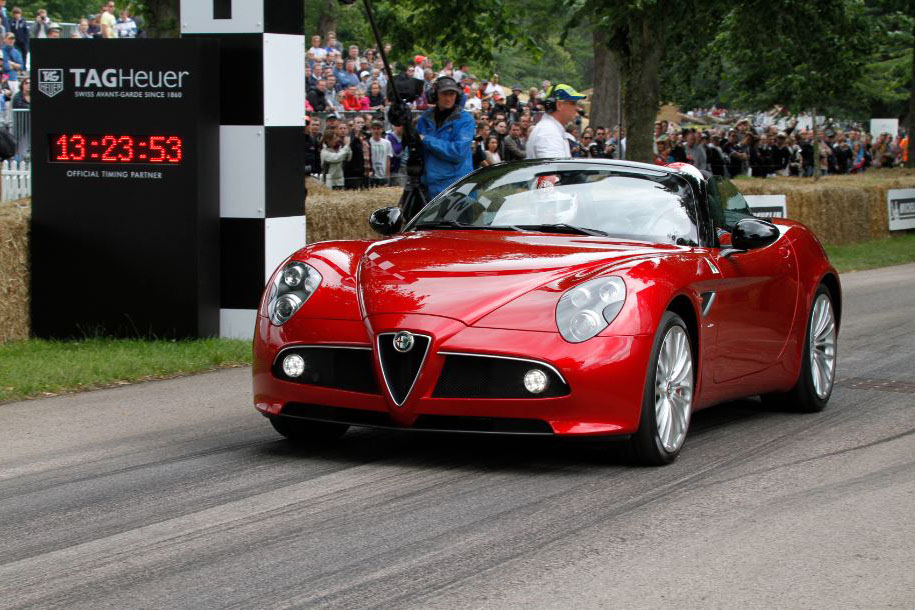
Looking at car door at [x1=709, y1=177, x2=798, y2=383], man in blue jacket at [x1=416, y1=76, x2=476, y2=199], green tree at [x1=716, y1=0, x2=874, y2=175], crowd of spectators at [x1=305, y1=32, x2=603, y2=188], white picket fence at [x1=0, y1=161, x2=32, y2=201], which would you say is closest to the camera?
car door at [x1=709, y1=177, x2=798, y2=383]

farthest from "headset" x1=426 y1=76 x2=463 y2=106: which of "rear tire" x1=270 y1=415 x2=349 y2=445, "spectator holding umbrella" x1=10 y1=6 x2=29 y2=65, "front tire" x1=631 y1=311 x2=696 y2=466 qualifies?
"spectator holding umbrella" x1=10 y1=6 x2=29 y2=65

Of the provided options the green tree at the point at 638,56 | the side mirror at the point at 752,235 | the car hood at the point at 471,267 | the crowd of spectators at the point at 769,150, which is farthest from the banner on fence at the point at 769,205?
the car hood at the point at 471,267

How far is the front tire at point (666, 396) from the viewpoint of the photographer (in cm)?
622

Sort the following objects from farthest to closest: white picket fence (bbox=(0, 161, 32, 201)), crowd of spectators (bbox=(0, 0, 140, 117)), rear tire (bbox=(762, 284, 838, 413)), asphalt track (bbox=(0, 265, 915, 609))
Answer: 1. crowd of spectators (bbox=(0, 0, 140, 117))
2. white picket fence (bbox=(0, 161, 32, 201))
3. rear tire (bbox=(762, 284, 838, 413))
4. asphalt track (bbox=(0, 265, 915, 609))

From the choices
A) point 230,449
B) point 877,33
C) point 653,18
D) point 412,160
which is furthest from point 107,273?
point 877,33

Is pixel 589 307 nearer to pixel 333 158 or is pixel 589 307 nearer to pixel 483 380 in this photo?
pixel 483 380

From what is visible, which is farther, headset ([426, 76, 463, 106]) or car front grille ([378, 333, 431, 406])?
headset ([426, 76, 463, 106])

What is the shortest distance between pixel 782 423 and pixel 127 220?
5142 mm

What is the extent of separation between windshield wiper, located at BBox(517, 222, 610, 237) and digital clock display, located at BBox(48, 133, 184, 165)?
420 centimetres

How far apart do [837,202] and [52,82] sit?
731 inches

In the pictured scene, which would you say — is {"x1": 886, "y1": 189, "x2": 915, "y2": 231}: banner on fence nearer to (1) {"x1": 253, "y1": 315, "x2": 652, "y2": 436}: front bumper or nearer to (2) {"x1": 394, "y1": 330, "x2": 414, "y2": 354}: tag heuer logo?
(1) {"x1": 253, "y1": 315, "x2": 652, "y2": 436}: front bumper

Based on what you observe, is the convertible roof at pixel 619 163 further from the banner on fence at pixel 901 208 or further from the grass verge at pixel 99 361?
the banner on fence at pixel 901 208

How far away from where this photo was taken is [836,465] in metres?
6.66

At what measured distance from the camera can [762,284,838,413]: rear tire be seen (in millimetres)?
8234
